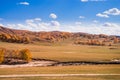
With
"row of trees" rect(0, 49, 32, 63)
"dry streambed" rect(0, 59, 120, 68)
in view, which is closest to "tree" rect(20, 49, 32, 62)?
"row of trees" rect(0, 49, 32, 63)

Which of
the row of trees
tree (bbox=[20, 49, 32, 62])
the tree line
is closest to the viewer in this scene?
the tree line

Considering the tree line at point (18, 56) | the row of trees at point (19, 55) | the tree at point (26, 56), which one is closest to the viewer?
the tree line at point (18, 56)

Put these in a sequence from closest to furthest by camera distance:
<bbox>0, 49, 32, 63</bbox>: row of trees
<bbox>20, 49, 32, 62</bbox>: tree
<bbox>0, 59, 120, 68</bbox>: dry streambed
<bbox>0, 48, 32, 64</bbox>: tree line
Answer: <bbox>0, 59, 120, 68</bbox>: dry streambed
<bbox>0, 48, 32, 64</bbox>: tree line
<bbox>0, 49, 32, 63</bbox>: row of trees
<bbox>20, 49, 32, 62</bbox>: tree

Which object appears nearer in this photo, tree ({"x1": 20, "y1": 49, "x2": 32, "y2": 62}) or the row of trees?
the row of trees

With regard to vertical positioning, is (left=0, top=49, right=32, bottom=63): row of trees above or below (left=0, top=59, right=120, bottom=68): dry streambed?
above

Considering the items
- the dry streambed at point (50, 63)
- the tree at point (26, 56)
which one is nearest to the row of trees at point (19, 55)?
the tree at point (26, 56)

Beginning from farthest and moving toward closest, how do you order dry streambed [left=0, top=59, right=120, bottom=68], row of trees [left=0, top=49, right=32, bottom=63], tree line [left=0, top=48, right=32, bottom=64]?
row of trees [left=0, top=49, right=32, bottom=63]
tree line [left=0, top=48, right=32, bottom=64]
dry streambed [left=0, top=59, right=120, bottom=68]

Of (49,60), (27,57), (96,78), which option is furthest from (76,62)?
(96,78)

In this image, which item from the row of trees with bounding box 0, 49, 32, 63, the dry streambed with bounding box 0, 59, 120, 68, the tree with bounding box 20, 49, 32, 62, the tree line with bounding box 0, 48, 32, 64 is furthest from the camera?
the tree with bounding box 20, 49, 32, 62

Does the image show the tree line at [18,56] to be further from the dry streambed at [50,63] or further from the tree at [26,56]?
the dry streambed at [50,63]

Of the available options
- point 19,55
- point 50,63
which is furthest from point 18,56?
point 50,63

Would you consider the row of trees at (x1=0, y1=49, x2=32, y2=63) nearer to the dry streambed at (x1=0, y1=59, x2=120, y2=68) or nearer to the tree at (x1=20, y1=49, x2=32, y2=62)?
the tree at (x1=20, y1=49, x2=32, y2=62)

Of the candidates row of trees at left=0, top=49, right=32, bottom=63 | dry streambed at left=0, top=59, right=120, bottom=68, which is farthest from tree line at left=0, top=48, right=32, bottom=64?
dry streambed at left=0, top=59, right=120, bottom=68

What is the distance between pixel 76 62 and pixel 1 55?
29330mm
